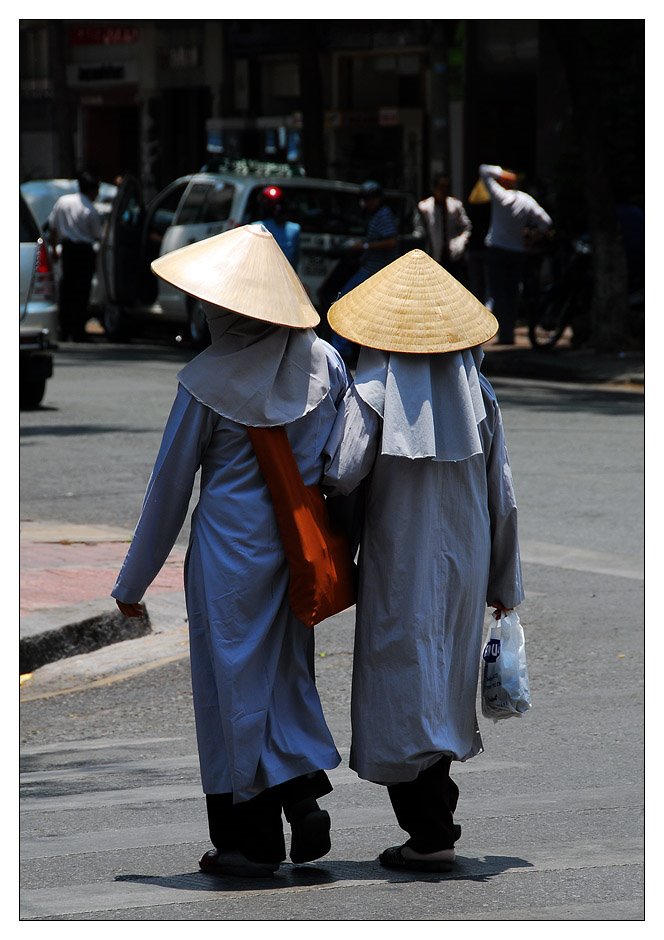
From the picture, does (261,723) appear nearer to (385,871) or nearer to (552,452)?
(385,871)

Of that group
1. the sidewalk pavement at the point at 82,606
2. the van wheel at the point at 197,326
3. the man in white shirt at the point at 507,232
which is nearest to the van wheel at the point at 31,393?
the van wheel at the point at 197,326

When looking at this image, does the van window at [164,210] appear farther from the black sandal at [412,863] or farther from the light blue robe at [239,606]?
the black sandal at [412,863]

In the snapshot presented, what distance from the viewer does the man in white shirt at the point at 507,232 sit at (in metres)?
18.7

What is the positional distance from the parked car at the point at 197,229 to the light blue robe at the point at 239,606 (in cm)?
1212

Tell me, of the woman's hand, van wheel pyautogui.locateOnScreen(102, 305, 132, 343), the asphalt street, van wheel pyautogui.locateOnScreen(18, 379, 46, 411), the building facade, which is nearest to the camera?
the asphalt street

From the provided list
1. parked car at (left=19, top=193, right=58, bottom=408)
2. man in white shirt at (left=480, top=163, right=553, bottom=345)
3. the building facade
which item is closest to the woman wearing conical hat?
parked car at (left=19, top=193, right=58, bottom=408)

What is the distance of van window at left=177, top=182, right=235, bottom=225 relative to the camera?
18078 millimetres

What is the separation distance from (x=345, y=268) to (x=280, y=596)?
1258 cm

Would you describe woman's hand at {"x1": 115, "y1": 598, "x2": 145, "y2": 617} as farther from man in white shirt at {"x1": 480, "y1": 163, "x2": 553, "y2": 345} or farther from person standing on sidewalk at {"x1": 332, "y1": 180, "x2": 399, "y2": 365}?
man in white shirt at {"x1": 480, "y1": 163, "x2": 553, "y2": 345}

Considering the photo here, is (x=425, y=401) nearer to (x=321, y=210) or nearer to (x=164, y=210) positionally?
(x=321, y=210)

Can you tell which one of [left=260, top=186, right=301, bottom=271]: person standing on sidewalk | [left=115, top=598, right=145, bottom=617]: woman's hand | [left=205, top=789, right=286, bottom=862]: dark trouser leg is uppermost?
[left=260, top=186, right=301, bottom=271]: person standing on sidewalk

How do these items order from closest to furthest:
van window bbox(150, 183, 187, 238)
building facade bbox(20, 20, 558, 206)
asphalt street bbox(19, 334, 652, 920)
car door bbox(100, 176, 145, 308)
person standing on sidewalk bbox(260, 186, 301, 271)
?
1. asphalt street bbox(19, 334, 652, 920)
2. person standing on sidewalk bbox(260, 186, 301, 271)
3. van window bbox(150, 183, 187, 238)
4. car door bbox(100, 176, 145, 308)
5. building facade bbox(20, 20, 558, 206)

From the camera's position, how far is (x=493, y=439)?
4.44 metres

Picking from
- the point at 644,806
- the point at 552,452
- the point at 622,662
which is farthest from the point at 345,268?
the point at 644,806
